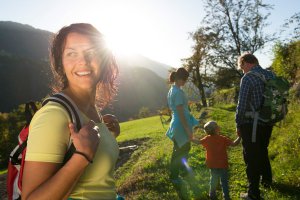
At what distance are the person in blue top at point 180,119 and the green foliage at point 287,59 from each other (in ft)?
41.5

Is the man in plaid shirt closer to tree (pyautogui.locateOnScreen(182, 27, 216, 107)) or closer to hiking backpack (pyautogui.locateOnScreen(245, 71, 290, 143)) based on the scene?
hiking backpack (pyautogui.locateOnScreen(245, 71, 290, 143))

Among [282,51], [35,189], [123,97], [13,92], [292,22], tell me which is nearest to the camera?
[35,189]

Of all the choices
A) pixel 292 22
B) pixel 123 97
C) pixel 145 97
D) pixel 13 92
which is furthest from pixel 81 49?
pixel 145 97

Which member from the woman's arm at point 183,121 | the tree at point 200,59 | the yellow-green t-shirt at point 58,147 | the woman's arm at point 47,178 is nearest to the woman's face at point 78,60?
the yellow-green t-shirt at point 58,147

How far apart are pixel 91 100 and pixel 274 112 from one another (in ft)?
15.3

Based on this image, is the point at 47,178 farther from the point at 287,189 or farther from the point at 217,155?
the point at 287,189

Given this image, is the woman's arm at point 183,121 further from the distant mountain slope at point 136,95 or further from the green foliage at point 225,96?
the distant mountain slope at point 136,95

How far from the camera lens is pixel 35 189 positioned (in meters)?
1.80

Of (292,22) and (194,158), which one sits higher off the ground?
(292,22)

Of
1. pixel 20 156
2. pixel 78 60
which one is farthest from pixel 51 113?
pixel 78 60

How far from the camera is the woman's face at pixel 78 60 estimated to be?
244 cm

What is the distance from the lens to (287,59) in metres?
21.5

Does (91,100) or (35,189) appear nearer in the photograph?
(35,189)

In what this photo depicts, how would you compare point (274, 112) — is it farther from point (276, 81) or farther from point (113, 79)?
point (113, 79)
